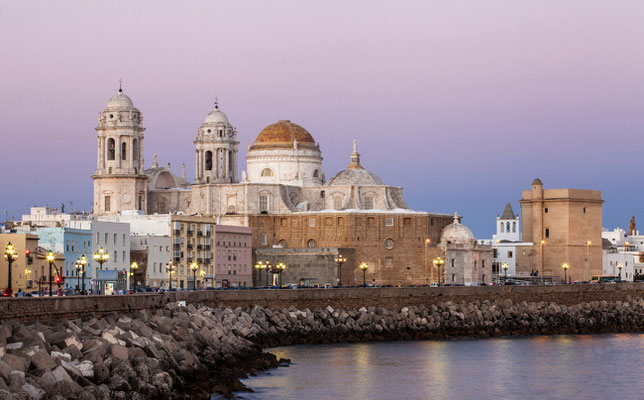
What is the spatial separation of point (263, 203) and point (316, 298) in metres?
42.5

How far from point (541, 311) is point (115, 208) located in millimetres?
44192

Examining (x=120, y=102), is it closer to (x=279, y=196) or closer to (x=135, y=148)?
(x=135, y=148)

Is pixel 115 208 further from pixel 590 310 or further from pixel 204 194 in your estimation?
pixel 590 310

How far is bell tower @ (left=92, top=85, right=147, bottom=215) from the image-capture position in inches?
4163

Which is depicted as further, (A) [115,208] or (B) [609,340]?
(A) [115,208]

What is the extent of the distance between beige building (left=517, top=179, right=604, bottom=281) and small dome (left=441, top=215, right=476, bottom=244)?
13.7 m

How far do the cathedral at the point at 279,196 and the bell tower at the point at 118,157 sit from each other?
81 mm

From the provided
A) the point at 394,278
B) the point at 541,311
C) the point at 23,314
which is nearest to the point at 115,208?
the point at 394,278

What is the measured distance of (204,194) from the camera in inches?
4306

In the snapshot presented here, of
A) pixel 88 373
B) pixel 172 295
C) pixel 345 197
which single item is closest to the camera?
pixel 88 373

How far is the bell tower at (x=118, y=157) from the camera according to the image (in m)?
106

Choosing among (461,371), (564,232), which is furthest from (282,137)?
(461,371)

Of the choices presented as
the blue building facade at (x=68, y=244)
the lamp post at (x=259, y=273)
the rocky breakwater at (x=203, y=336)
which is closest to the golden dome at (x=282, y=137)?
the lamp post at (x=259, y=273)

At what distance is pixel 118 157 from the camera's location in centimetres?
10606
